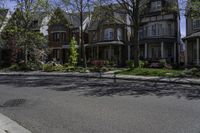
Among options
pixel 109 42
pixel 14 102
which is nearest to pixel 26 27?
pixel 109 42

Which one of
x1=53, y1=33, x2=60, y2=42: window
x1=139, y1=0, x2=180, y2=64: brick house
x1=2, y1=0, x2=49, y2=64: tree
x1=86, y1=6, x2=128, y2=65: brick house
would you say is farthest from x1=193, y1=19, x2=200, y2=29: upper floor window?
x1=53, y1=33, x2=60, y2=42: window

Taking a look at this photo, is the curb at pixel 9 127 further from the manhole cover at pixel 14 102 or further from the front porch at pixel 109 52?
the front porch at pixel 109 52

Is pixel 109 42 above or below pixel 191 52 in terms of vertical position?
above

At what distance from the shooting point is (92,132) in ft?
28.0

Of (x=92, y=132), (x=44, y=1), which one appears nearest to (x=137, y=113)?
(x=92, y=132)

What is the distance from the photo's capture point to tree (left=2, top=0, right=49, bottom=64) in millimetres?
42062

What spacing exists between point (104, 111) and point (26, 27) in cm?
3421

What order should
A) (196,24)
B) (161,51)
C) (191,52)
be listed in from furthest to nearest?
1. (161,51)
2. (191,52)
3. (196,24)

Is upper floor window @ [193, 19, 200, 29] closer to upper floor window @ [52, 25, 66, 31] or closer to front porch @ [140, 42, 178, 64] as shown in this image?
front porch @ [140, 42, 178, 64]

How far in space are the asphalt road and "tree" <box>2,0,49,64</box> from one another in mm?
26740

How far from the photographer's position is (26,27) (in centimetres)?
4356

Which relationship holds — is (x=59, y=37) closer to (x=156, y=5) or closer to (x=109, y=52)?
(x=109, y=52)

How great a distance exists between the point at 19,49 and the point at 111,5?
19621mm

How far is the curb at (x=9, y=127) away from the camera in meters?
8.76
